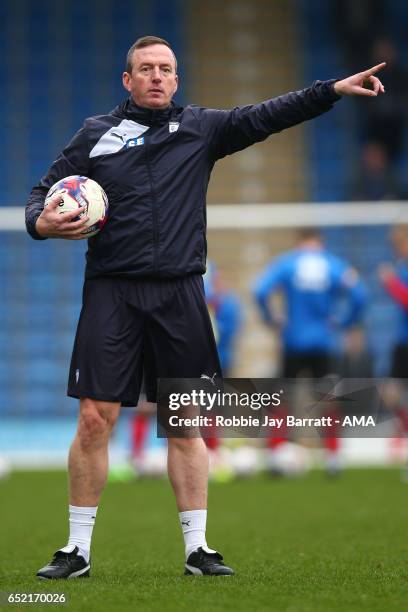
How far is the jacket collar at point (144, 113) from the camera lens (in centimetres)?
504

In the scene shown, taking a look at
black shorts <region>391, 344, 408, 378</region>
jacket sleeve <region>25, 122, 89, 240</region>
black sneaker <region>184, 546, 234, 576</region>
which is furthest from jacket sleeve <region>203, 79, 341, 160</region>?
black shorts <region>391, 344, 408, 378</region>

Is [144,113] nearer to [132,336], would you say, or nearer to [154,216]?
[154,216]

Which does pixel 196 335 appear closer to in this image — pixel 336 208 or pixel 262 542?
pixel 262 542

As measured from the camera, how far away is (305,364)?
12391 mm

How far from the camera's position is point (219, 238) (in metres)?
15.6

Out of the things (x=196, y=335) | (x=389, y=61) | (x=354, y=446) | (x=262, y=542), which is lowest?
(x=354, y=446)

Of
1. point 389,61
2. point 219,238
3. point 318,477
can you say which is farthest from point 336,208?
point 318,477

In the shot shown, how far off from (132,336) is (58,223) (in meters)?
0.52

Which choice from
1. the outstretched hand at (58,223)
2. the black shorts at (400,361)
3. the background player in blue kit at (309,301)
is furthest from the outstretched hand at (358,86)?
the black shorts at (400,361)

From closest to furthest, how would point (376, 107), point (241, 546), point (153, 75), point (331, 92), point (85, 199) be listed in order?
1. point (85, 199)
2. point (331, 92)
3. point (153, 75)
4. point (241, 546)
5. point (376, 107)

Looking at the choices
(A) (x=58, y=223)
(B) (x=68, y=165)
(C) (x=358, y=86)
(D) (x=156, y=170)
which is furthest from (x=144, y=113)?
(C) (x=358, y=86)

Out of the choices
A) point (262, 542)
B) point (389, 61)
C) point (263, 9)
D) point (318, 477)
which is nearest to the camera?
point (262, 542)

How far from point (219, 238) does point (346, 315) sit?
3437 mm

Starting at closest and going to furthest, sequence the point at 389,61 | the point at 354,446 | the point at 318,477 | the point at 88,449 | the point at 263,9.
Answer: the point at 88,449 < the point at 318,477 < the point at 354,446 < the point at 389,61 < the point at 263,9
